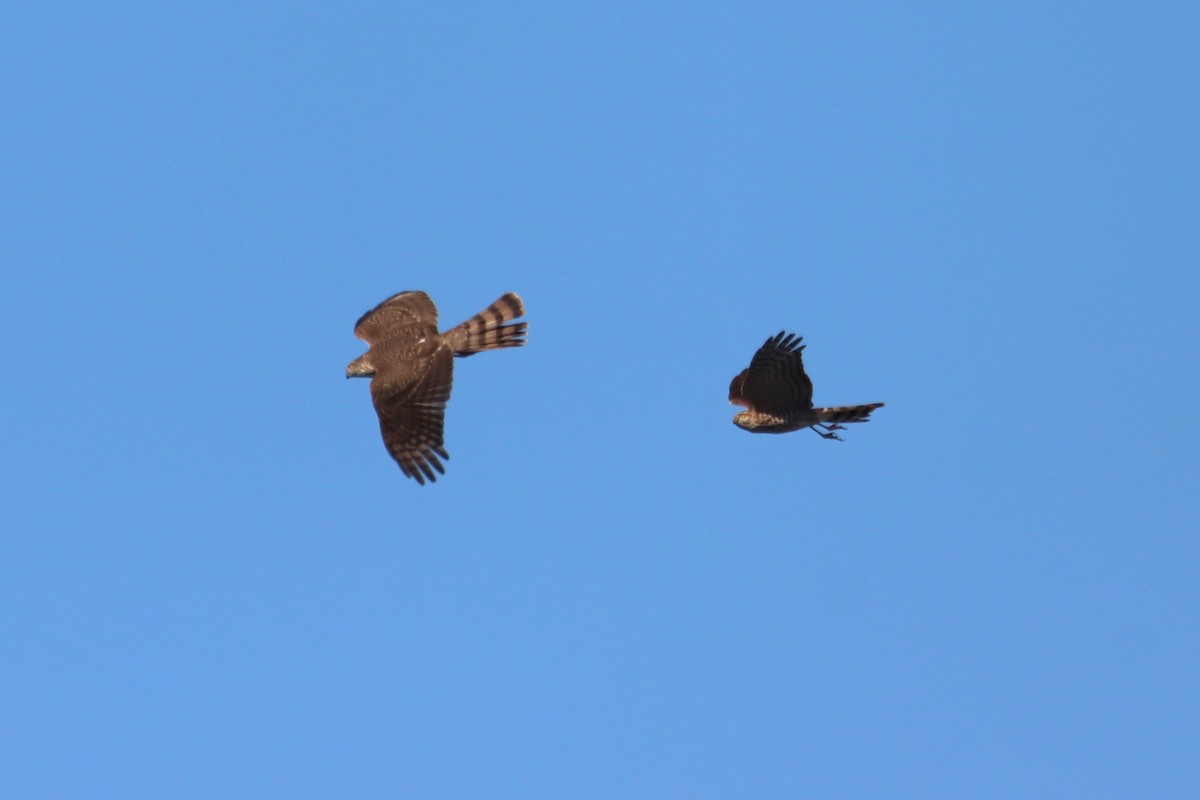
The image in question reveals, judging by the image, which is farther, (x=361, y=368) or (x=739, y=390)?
(x=361, y=368)

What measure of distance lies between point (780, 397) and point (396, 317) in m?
6.30

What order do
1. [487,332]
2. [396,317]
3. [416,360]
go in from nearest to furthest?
[416,360]
[487,332]
[396,317]

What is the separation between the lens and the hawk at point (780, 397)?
64.2 feet

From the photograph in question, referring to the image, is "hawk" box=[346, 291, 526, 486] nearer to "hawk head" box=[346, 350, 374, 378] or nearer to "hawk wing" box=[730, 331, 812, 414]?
"hawk head" box=[346, 350, 374, 378]

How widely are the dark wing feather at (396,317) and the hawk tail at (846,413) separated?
6.09 m

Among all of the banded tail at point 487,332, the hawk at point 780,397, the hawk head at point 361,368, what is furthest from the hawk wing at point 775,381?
the hawk head at point 361,368

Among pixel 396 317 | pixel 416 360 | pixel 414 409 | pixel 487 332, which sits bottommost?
pixel 414 409

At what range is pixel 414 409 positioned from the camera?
19969mm

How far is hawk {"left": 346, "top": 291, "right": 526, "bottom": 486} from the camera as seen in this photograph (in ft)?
64.4

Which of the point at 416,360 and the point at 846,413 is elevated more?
the point at 416,360

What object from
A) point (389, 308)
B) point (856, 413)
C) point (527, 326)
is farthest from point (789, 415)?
point (389, 308)

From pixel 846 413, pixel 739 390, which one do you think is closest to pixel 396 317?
pixel 739 390

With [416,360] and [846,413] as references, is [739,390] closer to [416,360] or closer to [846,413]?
[846,413]

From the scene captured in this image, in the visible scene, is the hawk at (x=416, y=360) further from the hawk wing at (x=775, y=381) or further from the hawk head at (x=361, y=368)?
the hawk wing at (x=775, y=381)
